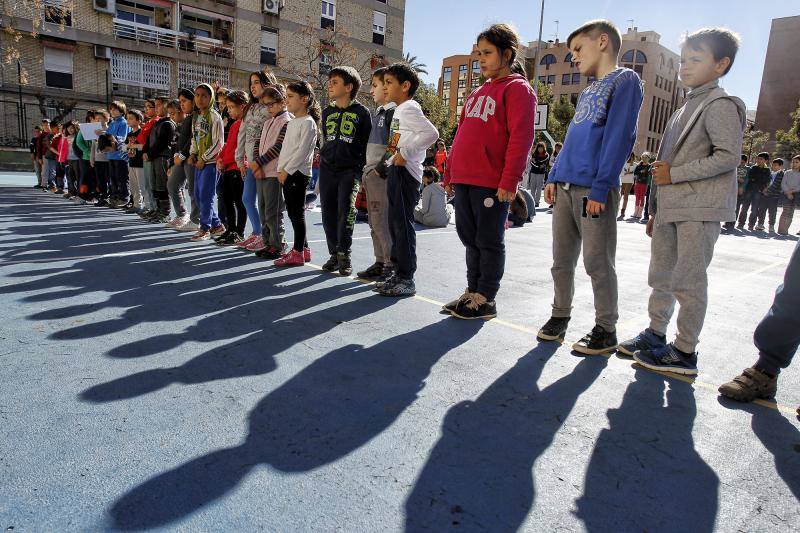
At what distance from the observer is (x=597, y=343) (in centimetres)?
323

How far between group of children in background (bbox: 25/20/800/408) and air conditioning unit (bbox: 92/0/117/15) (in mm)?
26275

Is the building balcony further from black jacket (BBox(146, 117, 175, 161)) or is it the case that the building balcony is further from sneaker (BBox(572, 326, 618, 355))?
sneaker (BBox(572, 326, 618, 355))

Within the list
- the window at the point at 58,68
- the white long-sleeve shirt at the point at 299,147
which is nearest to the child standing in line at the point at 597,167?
the white long-sleeve shirt at the point at 299,147

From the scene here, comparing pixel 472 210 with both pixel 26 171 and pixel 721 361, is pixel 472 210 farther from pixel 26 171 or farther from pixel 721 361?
pixel 26 171

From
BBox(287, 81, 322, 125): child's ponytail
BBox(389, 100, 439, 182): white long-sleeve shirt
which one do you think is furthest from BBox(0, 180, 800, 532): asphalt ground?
BBox(287, 81, 322, 125): child's ponytail

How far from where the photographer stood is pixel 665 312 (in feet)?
10.0

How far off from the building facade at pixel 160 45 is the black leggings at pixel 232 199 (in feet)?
65.0

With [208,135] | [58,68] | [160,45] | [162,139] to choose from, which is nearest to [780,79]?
[160,45]

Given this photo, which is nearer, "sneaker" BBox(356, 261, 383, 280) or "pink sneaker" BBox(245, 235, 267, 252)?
Answer: "sneaker" BBox(356, 261, 383, 280)

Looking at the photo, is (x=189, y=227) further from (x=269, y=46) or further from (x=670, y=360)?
(x=269, y=46)

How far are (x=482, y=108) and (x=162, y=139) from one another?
18.9 ft

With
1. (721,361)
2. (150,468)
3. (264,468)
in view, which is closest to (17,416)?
(150,468)

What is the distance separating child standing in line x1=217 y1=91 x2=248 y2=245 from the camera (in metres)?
6.24

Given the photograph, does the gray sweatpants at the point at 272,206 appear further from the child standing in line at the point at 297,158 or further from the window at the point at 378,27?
the window at the point at 378,27
